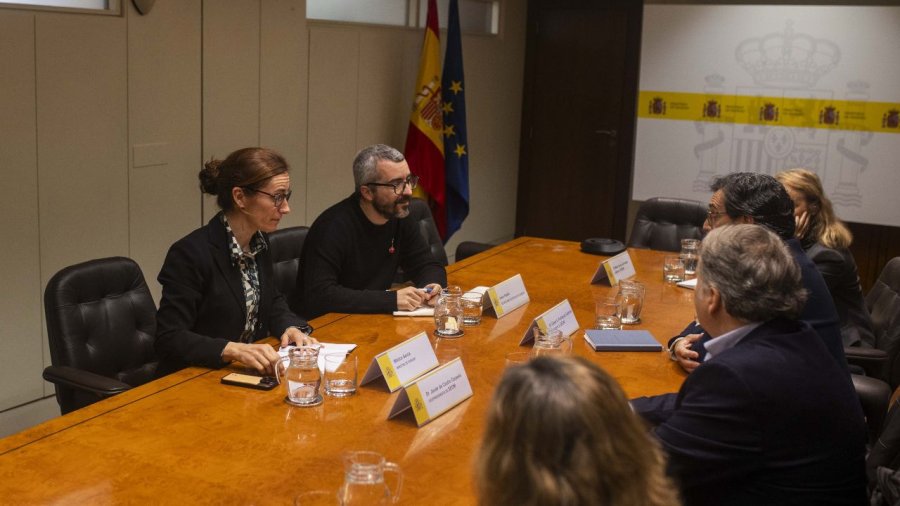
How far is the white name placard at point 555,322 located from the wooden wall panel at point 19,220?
2.33 meters

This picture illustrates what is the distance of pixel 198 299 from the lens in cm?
305

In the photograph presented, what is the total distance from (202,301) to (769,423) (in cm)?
180

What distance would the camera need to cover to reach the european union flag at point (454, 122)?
694cm

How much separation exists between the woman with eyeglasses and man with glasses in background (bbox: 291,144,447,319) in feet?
1.20

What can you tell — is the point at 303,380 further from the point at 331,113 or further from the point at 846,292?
the point at 331,113

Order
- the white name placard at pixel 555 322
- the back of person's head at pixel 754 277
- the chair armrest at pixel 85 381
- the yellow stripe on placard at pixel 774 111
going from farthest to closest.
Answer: the yellow stripe on placard at pixel 774 111 < the white name placard at pixel 555 322 < the chair armrest at pixel 85 381 < the back of person's head at pixel 754 277

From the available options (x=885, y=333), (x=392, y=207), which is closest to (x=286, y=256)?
(x=392, y=207)

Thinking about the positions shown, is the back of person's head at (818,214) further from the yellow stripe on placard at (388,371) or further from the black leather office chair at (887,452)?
the yellow stripe on placard at (388,371)

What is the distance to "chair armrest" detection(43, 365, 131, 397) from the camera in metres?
2.77

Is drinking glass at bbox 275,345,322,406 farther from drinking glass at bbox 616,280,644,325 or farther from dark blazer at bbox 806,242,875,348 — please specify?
dark blazer at bbox 806,242,875,348

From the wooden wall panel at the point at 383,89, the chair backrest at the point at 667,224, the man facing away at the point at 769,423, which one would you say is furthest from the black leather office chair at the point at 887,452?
the wooden wall panel at the point at 383,89

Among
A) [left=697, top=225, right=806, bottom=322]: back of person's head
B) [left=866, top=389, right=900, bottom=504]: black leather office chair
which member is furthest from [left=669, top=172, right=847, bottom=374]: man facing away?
[left=697, top=225, right=806, bottom=322]: back of person's head

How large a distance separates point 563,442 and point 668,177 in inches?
250

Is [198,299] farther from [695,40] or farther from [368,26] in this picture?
[695,40]
